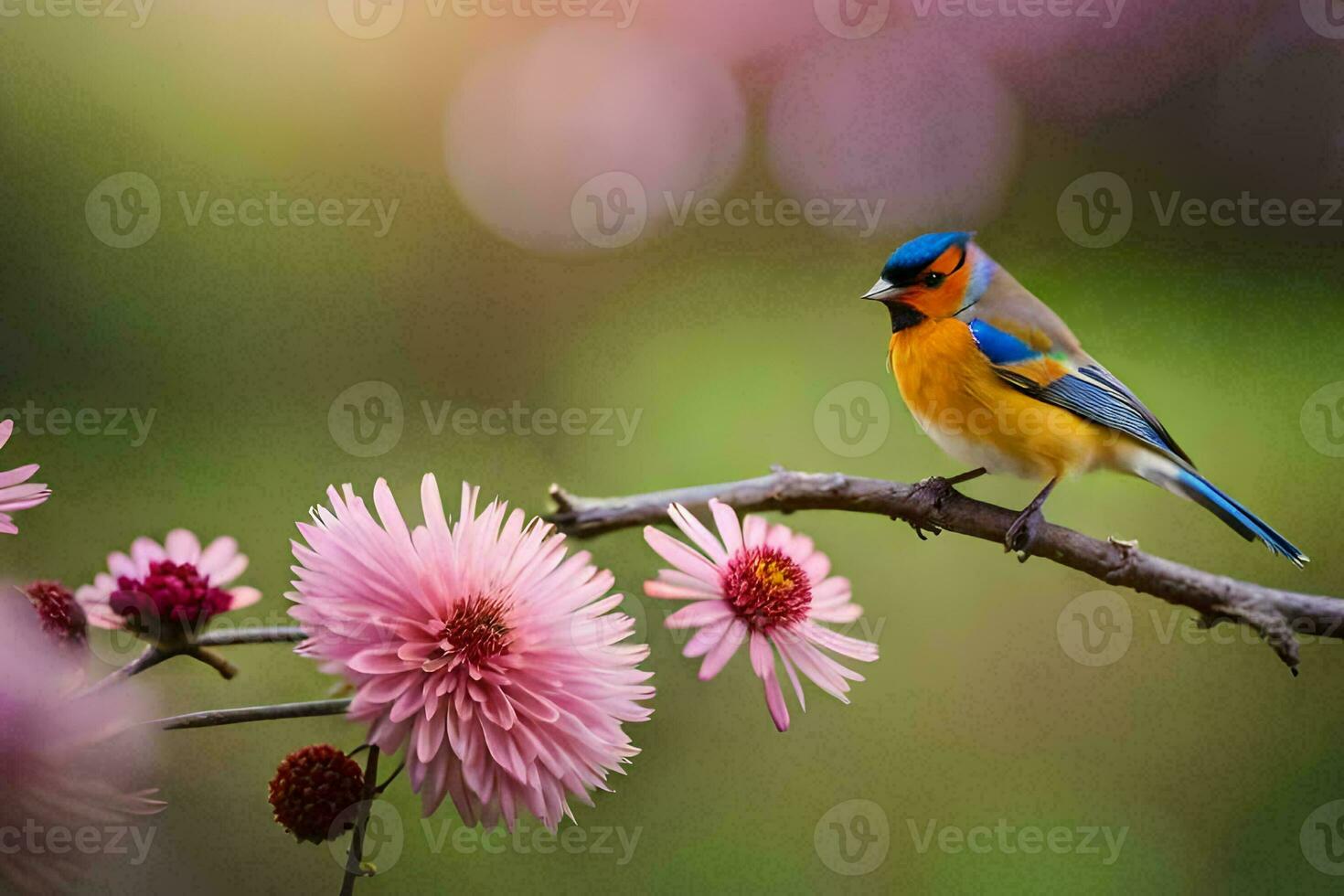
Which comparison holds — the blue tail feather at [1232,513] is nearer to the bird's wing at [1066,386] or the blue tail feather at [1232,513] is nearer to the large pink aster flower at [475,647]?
the bird's wing at [1066,386]

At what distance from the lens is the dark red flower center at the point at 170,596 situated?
271 millimetres

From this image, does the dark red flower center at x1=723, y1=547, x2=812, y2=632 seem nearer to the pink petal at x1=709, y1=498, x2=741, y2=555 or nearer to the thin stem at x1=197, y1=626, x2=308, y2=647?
the pink petal at x1=709, y1=498, x2=741, y2=555

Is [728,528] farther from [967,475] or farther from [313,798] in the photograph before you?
[967,475]

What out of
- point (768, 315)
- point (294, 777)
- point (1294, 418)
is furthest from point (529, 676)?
point (1294, 418)

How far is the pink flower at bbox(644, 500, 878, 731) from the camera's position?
0.85 feet

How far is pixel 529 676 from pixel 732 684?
0.59 m

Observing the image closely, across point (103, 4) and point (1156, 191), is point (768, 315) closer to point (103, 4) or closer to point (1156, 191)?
point (1156, 191)

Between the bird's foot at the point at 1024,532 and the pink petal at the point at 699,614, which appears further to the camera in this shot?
the bird's foot at the point at 1024,532

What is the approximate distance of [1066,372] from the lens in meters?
0.58

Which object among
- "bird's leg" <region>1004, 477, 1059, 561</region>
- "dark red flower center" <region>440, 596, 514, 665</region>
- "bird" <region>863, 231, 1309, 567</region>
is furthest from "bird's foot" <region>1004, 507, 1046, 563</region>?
"dark red flower center" <region>440, 596, 514, 665</region>

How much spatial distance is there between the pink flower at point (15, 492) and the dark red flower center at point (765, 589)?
0.52ft

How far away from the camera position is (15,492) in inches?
8.9

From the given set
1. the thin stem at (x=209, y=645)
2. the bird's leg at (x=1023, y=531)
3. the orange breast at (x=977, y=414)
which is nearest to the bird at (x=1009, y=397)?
the orange breast at (x=977, y=414)

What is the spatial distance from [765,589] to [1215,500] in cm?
35
